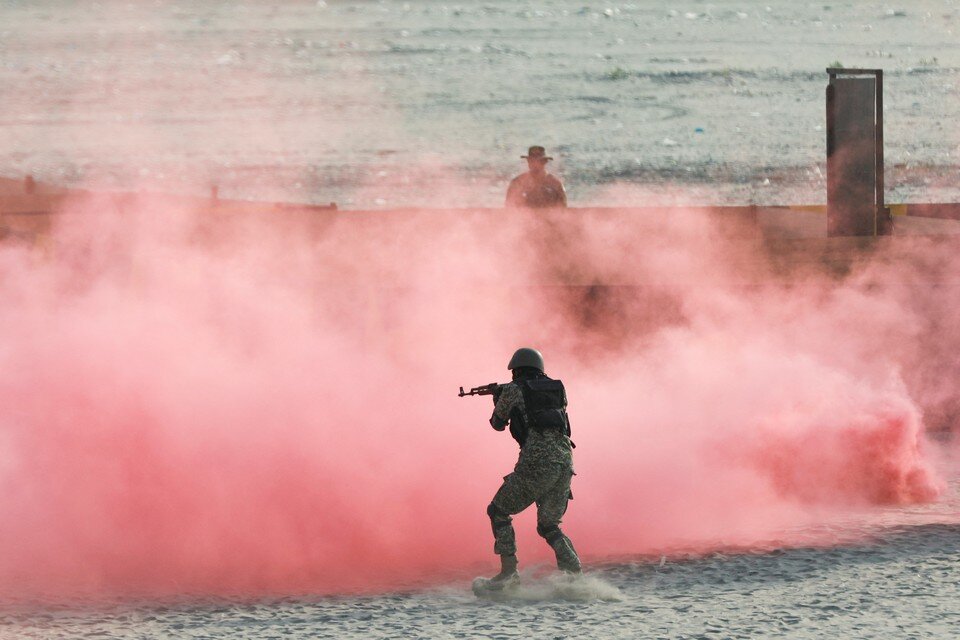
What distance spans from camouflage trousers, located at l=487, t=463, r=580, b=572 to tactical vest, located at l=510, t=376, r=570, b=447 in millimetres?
171

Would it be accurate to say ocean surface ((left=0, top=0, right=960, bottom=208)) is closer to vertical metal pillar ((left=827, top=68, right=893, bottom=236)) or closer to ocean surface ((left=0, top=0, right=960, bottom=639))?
ocean surface ((left=0, top=0, right=960, bottom=639))

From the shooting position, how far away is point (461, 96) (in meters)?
36.7

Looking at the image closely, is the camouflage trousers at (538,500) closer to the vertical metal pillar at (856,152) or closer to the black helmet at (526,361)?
the black helmet at (526,361)

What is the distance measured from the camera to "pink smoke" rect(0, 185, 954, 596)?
27.4ft

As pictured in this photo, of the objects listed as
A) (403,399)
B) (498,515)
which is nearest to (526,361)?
(498,515)

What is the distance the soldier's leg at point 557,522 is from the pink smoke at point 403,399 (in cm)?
61

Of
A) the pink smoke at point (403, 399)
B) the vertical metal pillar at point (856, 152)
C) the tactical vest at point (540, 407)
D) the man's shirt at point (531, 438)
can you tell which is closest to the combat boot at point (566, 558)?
the man's shirt at point (531, 438)

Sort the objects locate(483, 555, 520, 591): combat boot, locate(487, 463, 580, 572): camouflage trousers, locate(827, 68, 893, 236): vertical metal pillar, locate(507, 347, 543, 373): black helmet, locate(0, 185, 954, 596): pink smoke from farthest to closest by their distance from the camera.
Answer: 1. locate(827, 68, 893, 236): vertical metal pillar
2. locate(0, 185, 954, 596): pink smoke
3. locate(507, 347, 543, 373): black helmet
4. locate(487, 463, 580, 572): camouflage trousers
5. locate(483, 555, 520, 591): combat boot

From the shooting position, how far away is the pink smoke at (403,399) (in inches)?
328

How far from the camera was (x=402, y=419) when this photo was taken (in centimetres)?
942

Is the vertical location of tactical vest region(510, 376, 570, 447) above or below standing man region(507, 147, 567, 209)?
below

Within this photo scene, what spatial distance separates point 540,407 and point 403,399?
2.37 m

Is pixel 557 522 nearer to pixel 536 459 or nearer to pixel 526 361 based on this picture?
pixel 536 459

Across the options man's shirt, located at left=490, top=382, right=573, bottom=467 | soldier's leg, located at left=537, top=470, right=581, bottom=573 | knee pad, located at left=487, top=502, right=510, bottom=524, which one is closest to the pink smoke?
knee pad, located at left=487, top=502, right=510, bottom=524
